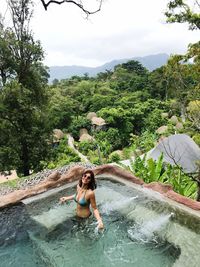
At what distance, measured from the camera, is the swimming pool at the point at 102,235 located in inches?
202

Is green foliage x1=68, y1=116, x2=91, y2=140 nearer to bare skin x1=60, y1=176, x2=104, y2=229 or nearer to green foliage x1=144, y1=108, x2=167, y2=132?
green foliage x1=144, y1=108, x2=167, y2=132

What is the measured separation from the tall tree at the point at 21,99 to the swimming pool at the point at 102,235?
5884 millimetres

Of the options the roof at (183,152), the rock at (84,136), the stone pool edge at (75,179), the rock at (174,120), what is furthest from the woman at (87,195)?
the rock at (174,120)

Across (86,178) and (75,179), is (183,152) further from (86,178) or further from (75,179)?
(86,178)

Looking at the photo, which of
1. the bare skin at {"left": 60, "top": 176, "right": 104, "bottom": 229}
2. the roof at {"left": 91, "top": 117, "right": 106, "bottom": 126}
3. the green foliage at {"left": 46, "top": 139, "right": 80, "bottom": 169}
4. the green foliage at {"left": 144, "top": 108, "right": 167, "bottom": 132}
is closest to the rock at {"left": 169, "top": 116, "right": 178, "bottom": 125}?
the green foliage at {"left": 144, "top": 108, "right": 167, "bottom": 132}

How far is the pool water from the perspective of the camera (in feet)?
16.8

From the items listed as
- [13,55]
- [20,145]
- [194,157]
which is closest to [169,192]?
[194,157]

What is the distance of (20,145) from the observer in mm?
12984

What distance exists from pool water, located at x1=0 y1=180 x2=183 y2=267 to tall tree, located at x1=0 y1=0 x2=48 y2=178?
6039 millimetres

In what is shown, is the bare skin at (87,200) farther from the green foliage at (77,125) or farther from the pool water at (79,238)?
the green foliage at (77,125)

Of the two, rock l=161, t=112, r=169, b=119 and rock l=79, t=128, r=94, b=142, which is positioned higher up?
rock l=161, t=112, r=169, b=119

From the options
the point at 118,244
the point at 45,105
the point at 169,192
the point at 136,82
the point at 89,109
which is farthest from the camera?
the point at 136,82

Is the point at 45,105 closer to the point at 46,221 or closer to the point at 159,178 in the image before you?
the point at 159,178

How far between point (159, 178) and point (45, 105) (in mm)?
6722
